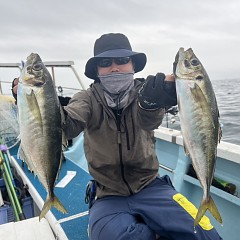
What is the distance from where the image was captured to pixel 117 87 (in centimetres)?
269

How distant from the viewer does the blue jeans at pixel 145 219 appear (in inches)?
88.5

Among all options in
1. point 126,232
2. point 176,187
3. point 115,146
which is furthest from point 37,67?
point 176,187

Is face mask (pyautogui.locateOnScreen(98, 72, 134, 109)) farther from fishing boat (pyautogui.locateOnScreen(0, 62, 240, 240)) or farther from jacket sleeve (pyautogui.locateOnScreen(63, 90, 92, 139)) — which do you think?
fishing boat (pyautogui.locateOnScreen(0, 62, 240, 240))

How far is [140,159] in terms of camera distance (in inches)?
108

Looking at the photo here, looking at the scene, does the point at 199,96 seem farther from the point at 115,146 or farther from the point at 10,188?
the point at 10,188

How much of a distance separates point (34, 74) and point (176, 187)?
116 inches

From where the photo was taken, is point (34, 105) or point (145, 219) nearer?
point (34, 105)

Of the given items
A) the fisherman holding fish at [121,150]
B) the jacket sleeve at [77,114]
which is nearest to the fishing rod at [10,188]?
the fisherman holding fish at [121,150]

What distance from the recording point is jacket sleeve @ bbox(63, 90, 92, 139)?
2244mm

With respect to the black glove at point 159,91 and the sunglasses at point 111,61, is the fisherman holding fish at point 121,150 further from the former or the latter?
the black glove at point 159,91

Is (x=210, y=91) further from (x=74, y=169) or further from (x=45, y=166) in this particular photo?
(x=74, y=169)

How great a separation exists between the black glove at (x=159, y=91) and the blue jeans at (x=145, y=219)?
94 cm

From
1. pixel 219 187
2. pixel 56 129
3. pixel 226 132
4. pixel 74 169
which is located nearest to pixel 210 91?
pixel 56 129

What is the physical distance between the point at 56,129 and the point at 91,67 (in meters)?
1.21
